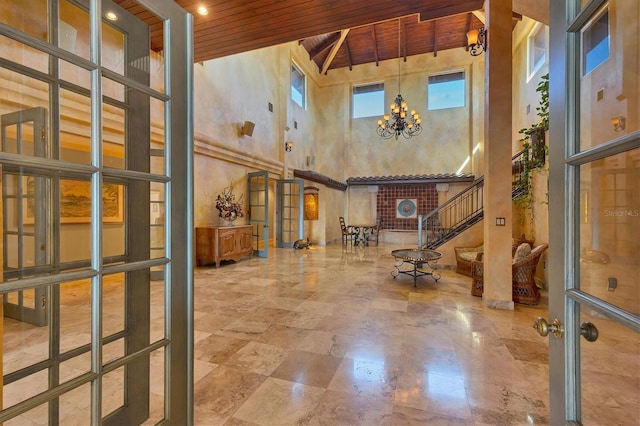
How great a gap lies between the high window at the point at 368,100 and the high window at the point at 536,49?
558 centimetres

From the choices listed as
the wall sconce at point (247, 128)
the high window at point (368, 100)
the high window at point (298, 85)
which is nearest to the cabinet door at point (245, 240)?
the wall sconce at point (247, 128)

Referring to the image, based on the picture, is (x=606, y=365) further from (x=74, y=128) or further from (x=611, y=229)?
(x=74, y=128)

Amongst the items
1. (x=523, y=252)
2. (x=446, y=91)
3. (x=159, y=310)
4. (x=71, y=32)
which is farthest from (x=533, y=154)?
(x=446, y=91)

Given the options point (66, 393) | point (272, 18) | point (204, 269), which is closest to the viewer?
point (66, 393)

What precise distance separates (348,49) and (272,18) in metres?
9.08

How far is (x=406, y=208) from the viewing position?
38.0 ft

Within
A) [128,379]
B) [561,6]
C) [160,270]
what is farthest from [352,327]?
[561,6]

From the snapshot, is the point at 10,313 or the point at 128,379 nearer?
the point at 10,313

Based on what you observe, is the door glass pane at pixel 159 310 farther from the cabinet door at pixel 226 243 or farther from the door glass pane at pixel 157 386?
the cabinet door at pixel 226 243

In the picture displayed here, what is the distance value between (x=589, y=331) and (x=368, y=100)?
1316 centimetres

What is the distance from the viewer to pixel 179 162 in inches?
46.5

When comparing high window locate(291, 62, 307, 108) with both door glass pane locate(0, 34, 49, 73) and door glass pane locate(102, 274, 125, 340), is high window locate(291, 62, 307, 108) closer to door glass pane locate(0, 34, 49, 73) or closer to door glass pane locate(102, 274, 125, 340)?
door glass pane locate(0, 34, 49, 73)

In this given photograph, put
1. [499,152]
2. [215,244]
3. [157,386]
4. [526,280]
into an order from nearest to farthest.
Answer: [157,386], [499,152], [526,280], [215,244]

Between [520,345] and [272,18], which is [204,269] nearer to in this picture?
[272,18]
